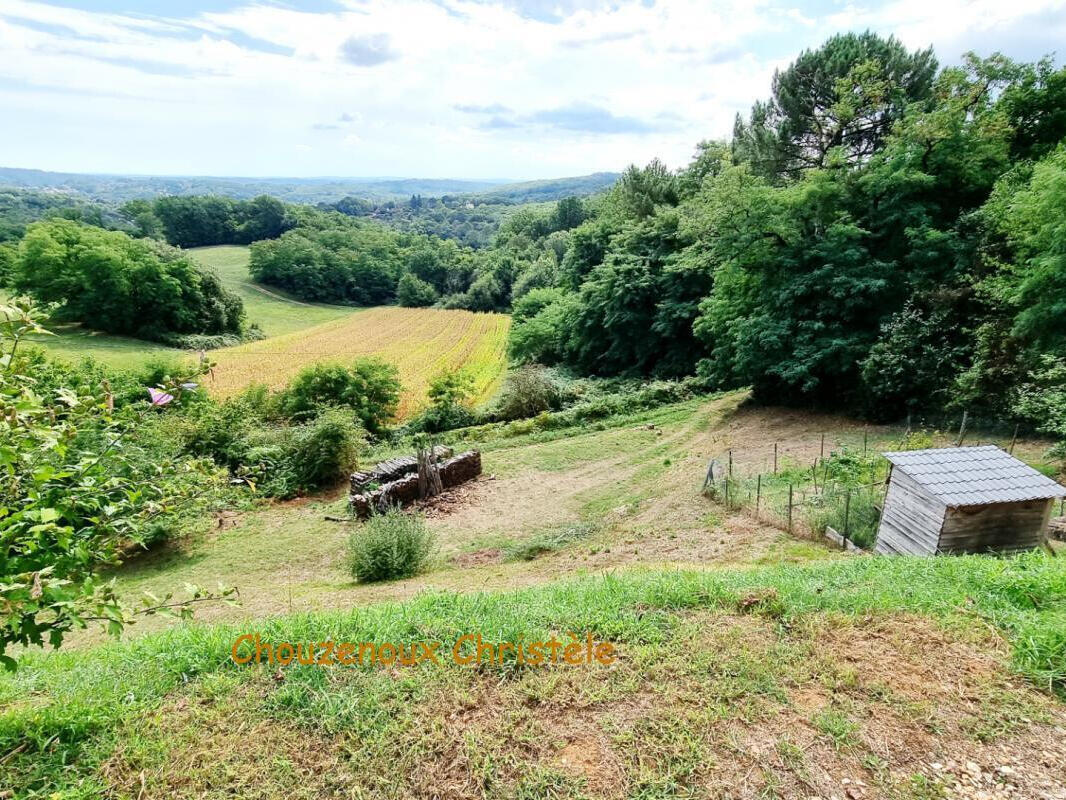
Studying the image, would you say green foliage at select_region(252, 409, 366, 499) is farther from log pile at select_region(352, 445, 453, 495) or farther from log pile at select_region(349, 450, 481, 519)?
log pile at select_region(349, 450, 481, 519)

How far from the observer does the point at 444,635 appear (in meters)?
4.24

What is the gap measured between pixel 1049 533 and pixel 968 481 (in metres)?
2.14

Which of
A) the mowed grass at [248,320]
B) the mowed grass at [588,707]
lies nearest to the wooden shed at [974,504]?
the mowed grass at [588,707]

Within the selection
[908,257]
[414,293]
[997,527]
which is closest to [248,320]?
[414,293]

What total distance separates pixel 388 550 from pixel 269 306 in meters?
62.0

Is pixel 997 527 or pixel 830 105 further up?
pixel 830 105

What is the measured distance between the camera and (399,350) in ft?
144

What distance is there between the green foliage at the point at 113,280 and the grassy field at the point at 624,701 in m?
49.2

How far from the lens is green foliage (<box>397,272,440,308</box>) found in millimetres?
69688

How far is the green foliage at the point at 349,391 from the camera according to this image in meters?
21.6

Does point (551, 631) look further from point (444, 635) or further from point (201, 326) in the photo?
point (201, 326)

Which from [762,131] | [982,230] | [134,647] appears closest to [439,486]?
[134,647]

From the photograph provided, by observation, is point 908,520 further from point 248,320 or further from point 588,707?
point 248,320

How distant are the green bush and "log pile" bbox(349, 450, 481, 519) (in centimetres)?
238
